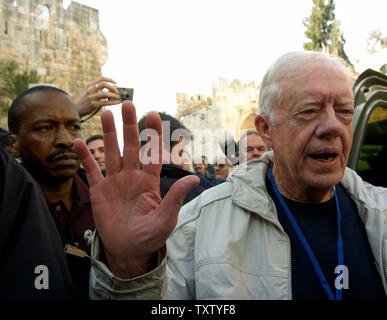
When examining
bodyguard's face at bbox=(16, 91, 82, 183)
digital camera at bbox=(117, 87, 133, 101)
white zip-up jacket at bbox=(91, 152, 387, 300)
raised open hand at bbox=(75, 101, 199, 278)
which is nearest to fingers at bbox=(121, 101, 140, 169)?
raised open hand at bbox=(75, 101, 199, 278)

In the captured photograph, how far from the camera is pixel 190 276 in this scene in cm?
137

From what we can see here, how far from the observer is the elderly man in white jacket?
1081 millimetres

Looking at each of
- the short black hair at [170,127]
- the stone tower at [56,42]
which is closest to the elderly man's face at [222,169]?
the short black hair at [170,127]

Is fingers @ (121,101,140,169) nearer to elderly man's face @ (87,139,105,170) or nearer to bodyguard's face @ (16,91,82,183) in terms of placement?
bodyguard's face @ (16,91,82,183)

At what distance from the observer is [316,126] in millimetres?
1491

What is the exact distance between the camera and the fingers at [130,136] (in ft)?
3.52

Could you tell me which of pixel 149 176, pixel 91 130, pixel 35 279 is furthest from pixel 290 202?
pixel 91 130

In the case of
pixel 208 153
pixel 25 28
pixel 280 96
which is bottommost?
pixel 208 153

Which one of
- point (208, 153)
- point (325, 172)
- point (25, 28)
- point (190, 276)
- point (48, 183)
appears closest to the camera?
point (190, 276)

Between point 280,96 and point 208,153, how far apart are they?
46.9 ft

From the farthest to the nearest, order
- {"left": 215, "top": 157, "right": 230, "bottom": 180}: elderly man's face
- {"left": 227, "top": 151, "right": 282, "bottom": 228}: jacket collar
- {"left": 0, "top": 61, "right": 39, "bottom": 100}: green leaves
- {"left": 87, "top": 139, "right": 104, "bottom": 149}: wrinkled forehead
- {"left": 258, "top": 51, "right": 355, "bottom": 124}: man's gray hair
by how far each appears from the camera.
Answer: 1. {"left": 0, "top": 61, "right": 39, "bottom": 100}: green leaves
2. {"left": 215, "top": 157, "right": 230, "bottom": 180}: elderly man's face
3. {"left": 87, "top": 139, "right": 104, "bottom": 149}: wrinkled forehead
4. {"left": 258, "top": 51, "right": 355, "bottom": 124}: man's gray hair
5. {"left": 227, "top": 151, "right": 282, "bottom": 228}: jacket collar

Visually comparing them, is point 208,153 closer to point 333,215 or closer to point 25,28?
point 25,28

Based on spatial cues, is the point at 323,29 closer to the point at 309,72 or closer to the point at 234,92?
the point at 234,92

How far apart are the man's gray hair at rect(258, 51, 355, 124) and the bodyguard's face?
1.22 metres
